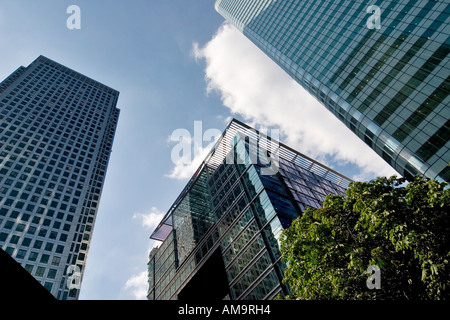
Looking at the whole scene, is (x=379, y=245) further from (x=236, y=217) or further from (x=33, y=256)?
(x=33, y=256)

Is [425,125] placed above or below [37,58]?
below

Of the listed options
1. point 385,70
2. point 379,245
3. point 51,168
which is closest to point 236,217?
point 385,70

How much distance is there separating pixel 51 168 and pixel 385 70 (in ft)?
235

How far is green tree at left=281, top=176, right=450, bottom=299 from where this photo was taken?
1043cm

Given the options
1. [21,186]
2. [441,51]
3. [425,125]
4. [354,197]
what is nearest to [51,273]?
[21,186]

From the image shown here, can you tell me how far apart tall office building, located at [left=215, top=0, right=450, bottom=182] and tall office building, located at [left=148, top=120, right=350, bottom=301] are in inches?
542

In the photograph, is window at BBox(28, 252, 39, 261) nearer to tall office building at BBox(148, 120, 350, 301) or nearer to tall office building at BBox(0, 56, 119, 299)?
tall office building at BBox(0, 56, 119, 299)

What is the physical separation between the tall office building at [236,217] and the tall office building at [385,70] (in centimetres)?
1376

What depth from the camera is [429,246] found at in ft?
33.9

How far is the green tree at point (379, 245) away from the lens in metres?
10.4

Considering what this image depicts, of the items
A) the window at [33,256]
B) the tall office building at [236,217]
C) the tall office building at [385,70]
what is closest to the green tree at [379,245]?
the tall office building at [236,217]

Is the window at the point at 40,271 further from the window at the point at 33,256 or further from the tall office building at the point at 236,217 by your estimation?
the tall office building at the point at 236,217
